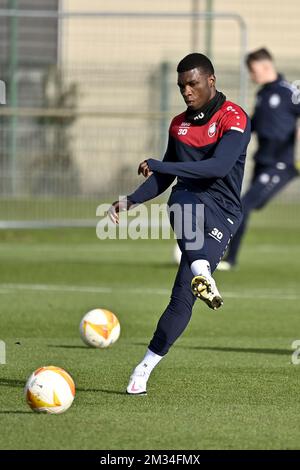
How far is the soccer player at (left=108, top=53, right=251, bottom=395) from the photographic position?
28.1ft

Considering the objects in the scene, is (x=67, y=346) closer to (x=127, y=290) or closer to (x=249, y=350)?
(x=249, y=350)

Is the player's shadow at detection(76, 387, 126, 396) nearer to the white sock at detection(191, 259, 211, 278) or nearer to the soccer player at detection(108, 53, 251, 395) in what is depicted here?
the soccer player at detection(108, 53, 251, 395)

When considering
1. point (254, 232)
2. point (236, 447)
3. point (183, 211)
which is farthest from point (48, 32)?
point (236, 447)

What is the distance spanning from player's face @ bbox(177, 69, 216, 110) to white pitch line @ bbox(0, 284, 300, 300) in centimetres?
681

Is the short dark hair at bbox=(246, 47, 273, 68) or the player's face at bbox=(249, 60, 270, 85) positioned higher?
the short dark hair at bbox=(246, 47, 273, 68)

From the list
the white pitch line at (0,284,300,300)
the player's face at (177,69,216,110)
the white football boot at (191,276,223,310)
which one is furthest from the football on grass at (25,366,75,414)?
the white pitch line at (0,284,300,300)

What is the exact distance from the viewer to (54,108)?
2269 cm

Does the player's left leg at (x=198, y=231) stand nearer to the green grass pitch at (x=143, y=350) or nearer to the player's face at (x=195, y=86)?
the player's face at (x=195, y=86)

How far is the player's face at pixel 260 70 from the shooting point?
1773 cm

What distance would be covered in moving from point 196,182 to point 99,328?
2.62 m

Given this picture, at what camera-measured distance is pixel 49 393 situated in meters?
7.82

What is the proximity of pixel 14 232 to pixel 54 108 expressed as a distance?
241 centimetres
